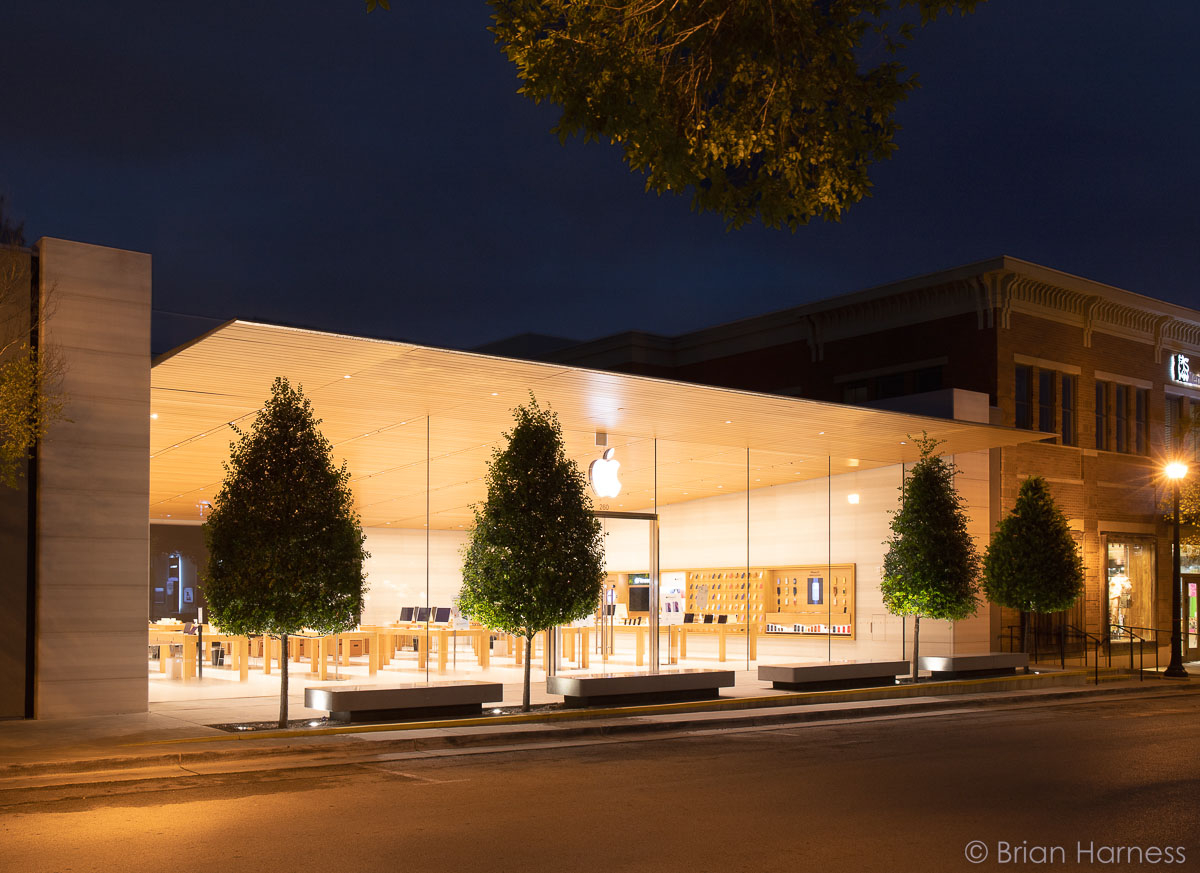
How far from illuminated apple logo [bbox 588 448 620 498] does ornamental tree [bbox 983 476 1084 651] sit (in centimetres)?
837

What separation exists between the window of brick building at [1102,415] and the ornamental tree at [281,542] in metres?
24.1

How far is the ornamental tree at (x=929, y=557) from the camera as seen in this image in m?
22.5

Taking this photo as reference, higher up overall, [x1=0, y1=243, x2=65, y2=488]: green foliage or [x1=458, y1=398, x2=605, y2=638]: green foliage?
[x1=0, y1=243, x2=65, y2=488]: green foliage

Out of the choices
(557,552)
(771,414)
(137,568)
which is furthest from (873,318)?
(137,568)

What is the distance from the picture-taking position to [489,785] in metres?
11.2

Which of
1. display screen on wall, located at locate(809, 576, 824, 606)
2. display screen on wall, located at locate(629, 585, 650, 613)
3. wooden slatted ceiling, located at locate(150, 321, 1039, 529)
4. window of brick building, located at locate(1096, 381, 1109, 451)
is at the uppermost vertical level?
window of brick building, located at locate(1096, 381, 1109, 451)

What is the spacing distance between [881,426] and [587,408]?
6258 millimetres

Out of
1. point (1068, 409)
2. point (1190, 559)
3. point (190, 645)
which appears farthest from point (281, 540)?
point (1190, 559)

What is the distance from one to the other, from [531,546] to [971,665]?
1074cm

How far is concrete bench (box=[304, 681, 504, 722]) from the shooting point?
1538 cm

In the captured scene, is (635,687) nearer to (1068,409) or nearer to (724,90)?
(724,90)

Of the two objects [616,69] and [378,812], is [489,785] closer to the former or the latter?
[378,812]

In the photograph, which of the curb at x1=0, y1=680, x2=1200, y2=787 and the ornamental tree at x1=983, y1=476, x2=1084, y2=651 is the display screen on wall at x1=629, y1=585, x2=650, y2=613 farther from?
the curb at x1=0, y1=680, x2=1200, y2=787

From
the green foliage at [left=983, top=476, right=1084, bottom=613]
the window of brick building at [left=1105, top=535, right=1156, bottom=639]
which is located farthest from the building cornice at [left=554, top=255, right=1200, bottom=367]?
the green foliage at [left=983, top=476, right=1084, bottom=613]
